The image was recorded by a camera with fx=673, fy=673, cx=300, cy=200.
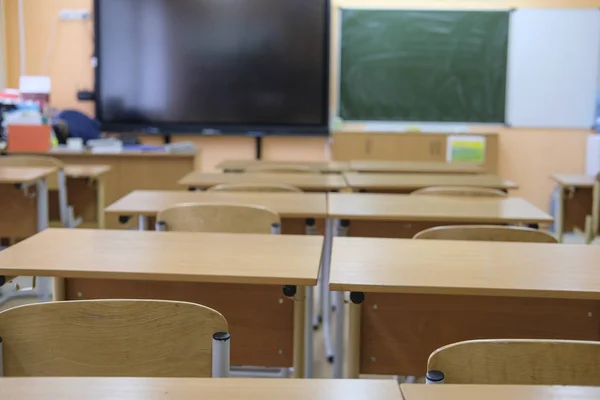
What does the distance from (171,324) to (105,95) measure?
5732mm

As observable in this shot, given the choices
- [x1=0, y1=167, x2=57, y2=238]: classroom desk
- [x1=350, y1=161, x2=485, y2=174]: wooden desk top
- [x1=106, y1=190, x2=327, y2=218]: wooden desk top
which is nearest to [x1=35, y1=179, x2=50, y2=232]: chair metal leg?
[x1=0, y1=167, x2=57, y2=238]: classroom desk

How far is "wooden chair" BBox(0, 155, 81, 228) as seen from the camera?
4191 millimetres

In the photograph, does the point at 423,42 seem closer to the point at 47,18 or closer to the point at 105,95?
the point at 105,95

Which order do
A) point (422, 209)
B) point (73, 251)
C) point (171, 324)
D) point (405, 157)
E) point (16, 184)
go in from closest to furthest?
point (171, 324) → point (73, 251) → point (422, 209) → point (16, 184) → point (405, 157)

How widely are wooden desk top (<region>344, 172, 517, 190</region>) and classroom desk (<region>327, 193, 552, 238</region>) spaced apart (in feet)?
1.73

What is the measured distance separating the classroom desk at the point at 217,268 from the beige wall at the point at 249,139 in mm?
4764

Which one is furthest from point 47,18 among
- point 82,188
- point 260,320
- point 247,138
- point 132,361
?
point 132,361

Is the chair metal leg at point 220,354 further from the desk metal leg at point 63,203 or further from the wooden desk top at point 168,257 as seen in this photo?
the desk metal leg at point 63,203

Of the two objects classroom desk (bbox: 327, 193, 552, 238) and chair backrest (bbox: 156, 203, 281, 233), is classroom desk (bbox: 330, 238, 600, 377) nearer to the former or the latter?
chair backrest (bbox: 156, 203, 281, 233)

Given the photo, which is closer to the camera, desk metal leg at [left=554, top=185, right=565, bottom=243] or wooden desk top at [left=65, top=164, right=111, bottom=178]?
wooden desk top at [left=65, top=164, right=111, bottom=178]

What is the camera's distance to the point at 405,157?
20.9ft

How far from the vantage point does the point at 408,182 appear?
3.68 metres

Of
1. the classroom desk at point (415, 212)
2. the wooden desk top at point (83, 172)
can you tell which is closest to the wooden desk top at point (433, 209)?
the classroom desk at point (415, 212)

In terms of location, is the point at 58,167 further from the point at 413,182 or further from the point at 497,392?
the point at 497,392
